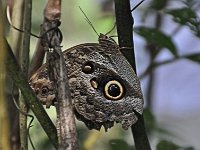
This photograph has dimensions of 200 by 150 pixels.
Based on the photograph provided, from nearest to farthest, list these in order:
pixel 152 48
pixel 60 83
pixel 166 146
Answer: pixel 60 83 < pixel 166 146 < pixel 152 48

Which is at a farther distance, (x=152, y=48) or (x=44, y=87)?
(x=152, y=48)

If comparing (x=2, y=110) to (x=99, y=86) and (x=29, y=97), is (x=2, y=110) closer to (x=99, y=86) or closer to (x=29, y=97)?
(x=29, y=97)

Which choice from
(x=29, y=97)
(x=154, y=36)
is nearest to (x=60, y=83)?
(x=29, y=97)

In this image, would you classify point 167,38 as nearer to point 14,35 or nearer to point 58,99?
point 14,35

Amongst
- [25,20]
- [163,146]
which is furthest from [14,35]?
[163,146]

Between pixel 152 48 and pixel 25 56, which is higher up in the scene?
pixel 152 48

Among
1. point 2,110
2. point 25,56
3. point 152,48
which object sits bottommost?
point 2,110

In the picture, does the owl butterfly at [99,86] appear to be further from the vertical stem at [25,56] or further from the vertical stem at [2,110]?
the vertical stem at [2,110]

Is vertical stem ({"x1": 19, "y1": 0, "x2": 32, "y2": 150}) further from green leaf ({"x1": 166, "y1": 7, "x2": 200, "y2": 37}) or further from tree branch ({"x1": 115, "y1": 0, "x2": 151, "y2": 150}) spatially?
green leaf ({"x1": 166, "y1": 7, "x2": 200, "y2": 37})
